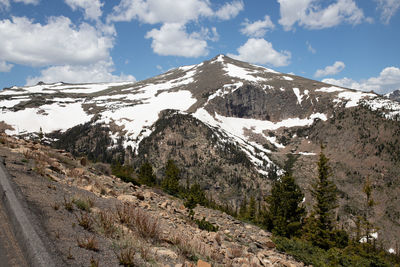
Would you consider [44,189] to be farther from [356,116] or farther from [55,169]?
[356,116]

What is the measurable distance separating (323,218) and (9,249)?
Answer: 36671 millimetres

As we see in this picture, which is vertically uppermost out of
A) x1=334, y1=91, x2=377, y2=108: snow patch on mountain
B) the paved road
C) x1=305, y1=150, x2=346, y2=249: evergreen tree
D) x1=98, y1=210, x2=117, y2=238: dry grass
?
x1=334, y1=91, x2=377, y2=108: snow patch on mountain

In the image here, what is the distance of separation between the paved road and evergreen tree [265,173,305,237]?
105ft

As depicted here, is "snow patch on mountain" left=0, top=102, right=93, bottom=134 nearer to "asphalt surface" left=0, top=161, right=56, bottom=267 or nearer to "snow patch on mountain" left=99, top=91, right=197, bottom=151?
"snow patch on mountain" left=99, top=91, right=197, bottom=151

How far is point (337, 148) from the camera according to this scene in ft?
527

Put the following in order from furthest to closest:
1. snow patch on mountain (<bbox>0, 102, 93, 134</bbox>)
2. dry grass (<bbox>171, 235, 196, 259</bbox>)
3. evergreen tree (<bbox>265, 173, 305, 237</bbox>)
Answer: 1. snow patch on mountain (<bbox>0, 102, 93, 134</bbox>)
2. evergreen tree (<bbox>265, 173, 305, 237</bbox>)
3. dry grass (<bbox>171, 235, 196, 259</bbox>)

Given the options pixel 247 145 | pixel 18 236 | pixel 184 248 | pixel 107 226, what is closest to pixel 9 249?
pixel 18 236

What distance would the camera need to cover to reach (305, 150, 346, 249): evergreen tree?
3162 cm

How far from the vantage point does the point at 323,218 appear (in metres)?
33.6

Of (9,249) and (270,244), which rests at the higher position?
(9,249)

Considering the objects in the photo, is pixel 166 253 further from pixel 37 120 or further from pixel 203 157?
pixel 37 120

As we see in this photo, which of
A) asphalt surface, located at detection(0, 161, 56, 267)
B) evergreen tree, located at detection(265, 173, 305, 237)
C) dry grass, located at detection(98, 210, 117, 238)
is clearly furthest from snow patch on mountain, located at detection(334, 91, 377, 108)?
asphalt surface, located at detection(0, 161, 56, 267)

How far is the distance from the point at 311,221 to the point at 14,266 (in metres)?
36.3

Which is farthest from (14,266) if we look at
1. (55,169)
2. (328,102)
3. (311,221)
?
(328,102)
